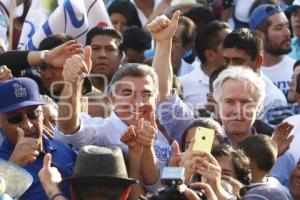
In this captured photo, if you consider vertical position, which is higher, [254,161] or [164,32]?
[164,32]

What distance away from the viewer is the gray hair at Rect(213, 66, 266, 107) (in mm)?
8938

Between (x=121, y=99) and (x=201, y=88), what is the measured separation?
219cm

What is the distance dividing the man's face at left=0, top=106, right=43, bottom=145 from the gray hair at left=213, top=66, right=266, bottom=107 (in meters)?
1.53

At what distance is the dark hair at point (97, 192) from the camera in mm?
6770

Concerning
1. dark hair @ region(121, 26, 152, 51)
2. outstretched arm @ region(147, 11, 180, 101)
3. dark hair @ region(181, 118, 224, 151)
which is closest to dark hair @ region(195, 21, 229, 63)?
dark hair @ region(121, 26, 152, 51)

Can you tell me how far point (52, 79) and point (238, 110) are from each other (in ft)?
5.44

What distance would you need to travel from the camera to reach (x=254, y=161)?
8.07 metres

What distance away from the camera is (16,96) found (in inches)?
312

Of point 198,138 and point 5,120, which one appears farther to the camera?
point 5,120

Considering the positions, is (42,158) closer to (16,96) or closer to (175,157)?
(16,96)

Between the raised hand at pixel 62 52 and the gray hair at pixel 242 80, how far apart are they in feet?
3.31

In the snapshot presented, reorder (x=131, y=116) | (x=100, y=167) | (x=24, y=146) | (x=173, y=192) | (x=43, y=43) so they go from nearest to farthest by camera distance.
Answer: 1. (x=173, y=192)
2. (x=100, y=167)
3. (x=24, y=146)
4. (x=131, y=116)
5. (x=43, y=43)

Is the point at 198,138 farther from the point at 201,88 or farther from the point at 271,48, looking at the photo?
the point at 271,48

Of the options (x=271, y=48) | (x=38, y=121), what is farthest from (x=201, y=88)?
(x=38, y=121)
